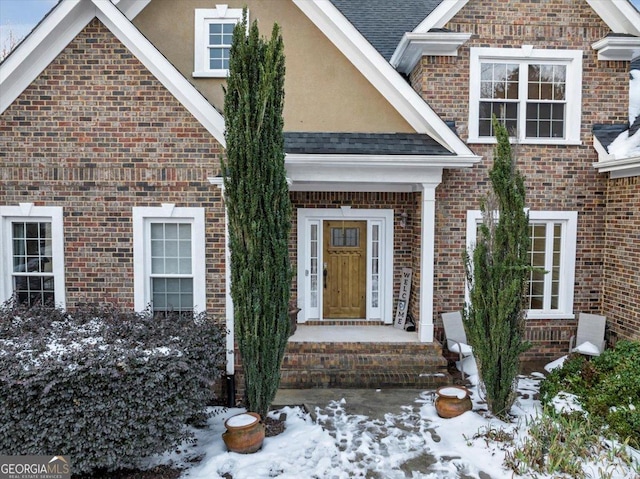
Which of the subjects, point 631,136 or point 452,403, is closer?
point 452,403

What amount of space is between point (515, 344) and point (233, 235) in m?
3.85

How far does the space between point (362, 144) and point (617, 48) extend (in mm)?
4931

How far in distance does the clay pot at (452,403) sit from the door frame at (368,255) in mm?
2991

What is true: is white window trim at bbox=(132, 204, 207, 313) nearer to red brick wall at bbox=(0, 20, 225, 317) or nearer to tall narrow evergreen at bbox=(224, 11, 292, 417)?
red brick wall at bbox=(0, 20, 225, 317)

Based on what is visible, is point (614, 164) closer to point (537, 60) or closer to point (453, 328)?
point (537, 60)

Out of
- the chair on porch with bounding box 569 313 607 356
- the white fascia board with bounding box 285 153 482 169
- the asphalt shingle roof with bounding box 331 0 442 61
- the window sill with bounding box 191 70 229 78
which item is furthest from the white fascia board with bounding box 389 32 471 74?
the chair on porch with bounding box 569 313 607 356

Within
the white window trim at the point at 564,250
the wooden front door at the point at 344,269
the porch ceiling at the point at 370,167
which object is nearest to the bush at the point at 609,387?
the white window trim at the point at 564,250

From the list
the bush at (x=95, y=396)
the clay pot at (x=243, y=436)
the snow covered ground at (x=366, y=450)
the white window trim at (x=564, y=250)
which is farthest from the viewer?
the white window trim at (x=564, y=250)

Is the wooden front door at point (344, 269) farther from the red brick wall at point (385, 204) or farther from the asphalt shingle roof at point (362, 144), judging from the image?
the asphalt shingle roof at point (362, 144)

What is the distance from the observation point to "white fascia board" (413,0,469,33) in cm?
783

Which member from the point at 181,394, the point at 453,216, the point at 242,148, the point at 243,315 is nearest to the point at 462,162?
the point at 453,216

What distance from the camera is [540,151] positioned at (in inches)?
321

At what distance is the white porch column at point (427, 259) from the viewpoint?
746 cm

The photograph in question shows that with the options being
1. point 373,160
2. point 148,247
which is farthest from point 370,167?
point 148,247
